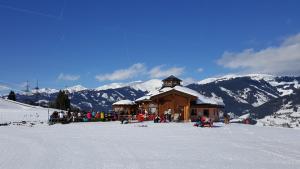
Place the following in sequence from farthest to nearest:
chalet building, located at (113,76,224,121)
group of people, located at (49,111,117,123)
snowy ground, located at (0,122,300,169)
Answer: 1. chalet building, located at (113,76,224,121)
2. group of people, located at (49,111,117,123)
3. snowy ground, located at (0,122,300,169)

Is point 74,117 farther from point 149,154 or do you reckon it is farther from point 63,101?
point 63,101

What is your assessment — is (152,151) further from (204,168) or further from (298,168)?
(298,168)

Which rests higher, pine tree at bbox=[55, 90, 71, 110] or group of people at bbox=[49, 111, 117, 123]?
pine tree at bbox=[55, 90, 71, 110]

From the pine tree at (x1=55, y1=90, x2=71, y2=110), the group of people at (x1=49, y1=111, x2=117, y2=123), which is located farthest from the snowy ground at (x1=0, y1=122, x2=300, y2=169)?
the pine tree at (x1=55, y1=90, x2=71, y2=110)

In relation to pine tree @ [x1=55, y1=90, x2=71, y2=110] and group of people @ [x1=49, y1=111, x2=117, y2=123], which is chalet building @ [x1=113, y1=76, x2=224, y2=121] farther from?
pine tree @ [x1=55, y1=90, x2=71, y2=110]

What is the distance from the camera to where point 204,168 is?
14008 millimetres

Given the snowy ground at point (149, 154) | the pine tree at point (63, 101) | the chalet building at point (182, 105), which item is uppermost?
the pine tree at point (63, 101)

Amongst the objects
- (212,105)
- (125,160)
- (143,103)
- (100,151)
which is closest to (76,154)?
(100,151)

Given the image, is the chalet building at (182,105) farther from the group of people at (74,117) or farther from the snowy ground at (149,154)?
the snowy ground at (149,154)

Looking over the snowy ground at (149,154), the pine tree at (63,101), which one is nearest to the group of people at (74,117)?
the snowy ground at (149,154)

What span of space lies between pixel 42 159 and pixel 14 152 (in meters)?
2.88

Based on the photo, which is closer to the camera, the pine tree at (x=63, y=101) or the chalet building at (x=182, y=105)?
the chalet building at (x=182, y=105)

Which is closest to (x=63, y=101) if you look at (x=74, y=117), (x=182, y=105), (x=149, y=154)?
(x=74, y=117)

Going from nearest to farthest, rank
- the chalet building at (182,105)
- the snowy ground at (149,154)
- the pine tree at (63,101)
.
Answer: the snowy ground at (149,154) < the chalet building at (182,105) < the pine tree at (63,101)
